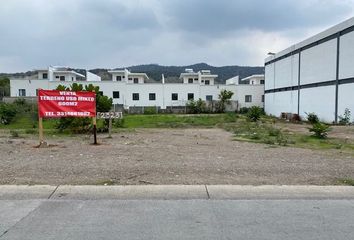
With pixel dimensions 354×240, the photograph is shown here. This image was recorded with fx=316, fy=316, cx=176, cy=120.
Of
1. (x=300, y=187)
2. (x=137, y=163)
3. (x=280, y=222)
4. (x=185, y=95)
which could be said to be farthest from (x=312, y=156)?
(x=185, y=95)

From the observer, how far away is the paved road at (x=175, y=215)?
424 centimetres

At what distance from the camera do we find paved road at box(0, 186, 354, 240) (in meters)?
4.24

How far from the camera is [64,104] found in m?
13.0

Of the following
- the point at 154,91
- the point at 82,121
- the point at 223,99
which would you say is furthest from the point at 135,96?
the point at 82,121

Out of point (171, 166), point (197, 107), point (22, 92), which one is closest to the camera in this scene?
point (171, 166)

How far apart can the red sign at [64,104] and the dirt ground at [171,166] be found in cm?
191

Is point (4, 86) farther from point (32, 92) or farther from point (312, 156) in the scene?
point (312, 156)

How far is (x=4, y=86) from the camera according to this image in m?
76.2

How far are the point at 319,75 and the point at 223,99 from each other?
22.9m

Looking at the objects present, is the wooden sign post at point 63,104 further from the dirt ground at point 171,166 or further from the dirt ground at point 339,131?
the dirt ground at point 339,131

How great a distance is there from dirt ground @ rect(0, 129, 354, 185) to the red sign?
75.1 inches

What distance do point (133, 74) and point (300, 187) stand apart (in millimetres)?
61944

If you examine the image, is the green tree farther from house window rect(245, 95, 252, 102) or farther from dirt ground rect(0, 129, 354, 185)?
dirt ground rect(0, 129, 354, 185)

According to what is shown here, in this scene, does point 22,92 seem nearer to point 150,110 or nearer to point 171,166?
point 150,110
